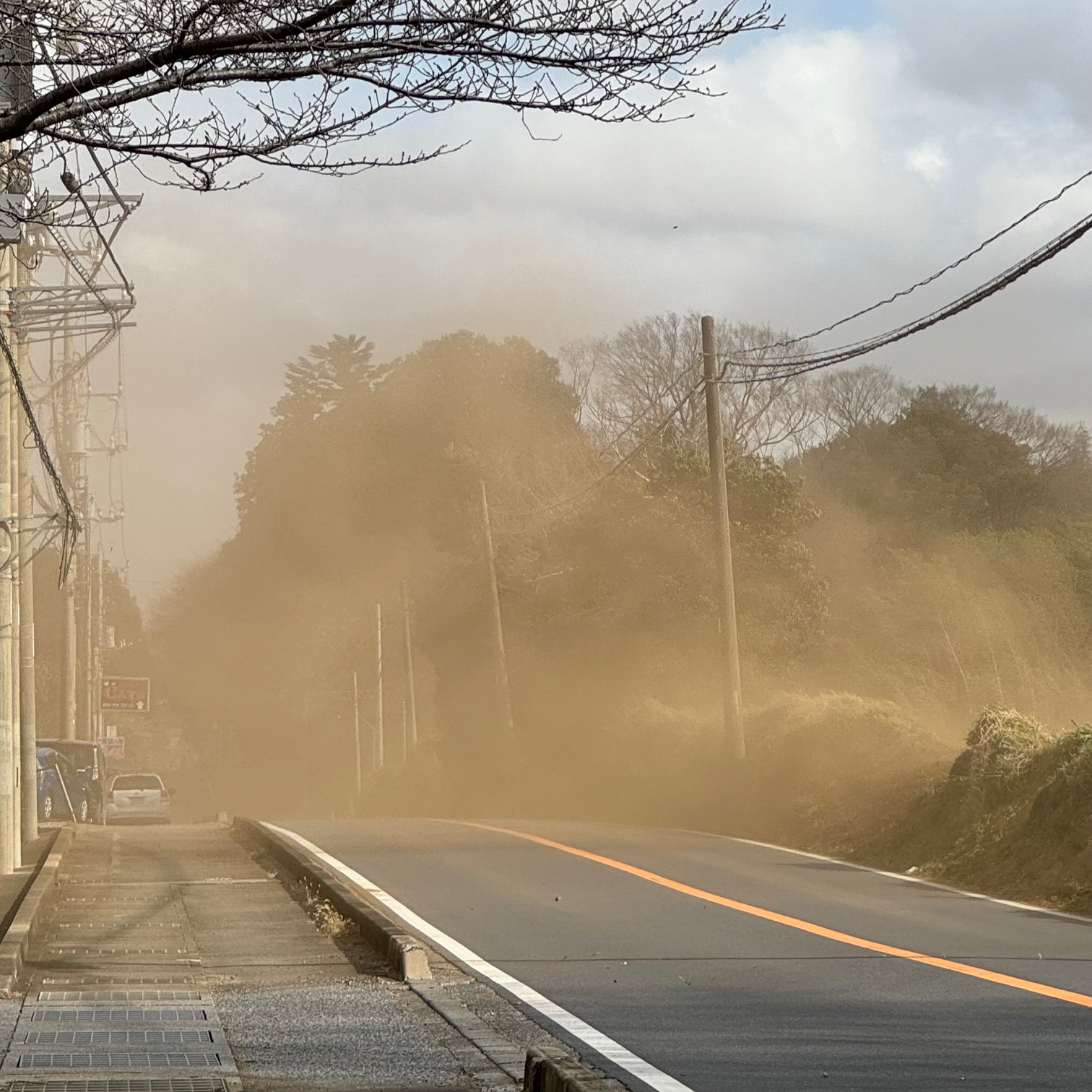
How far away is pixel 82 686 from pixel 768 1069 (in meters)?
71.7

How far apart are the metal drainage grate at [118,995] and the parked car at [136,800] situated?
35.8 m

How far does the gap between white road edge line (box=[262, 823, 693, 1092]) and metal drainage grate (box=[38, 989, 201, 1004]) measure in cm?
185

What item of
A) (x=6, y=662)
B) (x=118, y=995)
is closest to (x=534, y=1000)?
(x=118, y=995)

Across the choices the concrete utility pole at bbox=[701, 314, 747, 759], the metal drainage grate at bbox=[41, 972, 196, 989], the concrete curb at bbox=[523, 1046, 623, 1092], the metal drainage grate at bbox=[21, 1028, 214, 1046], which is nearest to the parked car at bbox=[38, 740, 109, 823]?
the concrete utility pole at bbox=[701, 314, 747, 759]

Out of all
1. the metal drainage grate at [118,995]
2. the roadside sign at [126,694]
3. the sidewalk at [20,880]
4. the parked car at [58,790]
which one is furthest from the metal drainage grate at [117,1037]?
the roadside sign at [126,694]

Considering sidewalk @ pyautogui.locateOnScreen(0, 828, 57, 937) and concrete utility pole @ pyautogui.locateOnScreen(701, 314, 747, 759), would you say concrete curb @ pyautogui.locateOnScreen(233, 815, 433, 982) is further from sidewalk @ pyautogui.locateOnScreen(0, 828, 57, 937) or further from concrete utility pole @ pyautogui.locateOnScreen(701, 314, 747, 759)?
concrete utility pole @ pyautogui.locateOnScreen(701, 314, 747, 759)

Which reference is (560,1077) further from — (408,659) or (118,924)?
(408,659)

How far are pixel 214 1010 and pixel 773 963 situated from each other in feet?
11.8

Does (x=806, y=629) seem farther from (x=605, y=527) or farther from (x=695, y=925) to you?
(x=695, y=925)

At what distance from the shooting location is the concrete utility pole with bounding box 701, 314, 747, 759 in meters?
25.8

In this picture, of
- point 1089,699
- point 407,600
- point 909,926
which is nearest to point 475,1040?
point 909,926

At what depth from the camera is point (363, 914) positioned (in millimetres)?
11945

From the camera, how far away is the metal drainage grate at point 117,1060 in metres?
7.15

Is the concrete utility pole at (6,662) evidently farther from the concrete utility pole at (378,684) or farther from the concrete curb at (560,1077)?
the concrete utility pole at (378,684)
